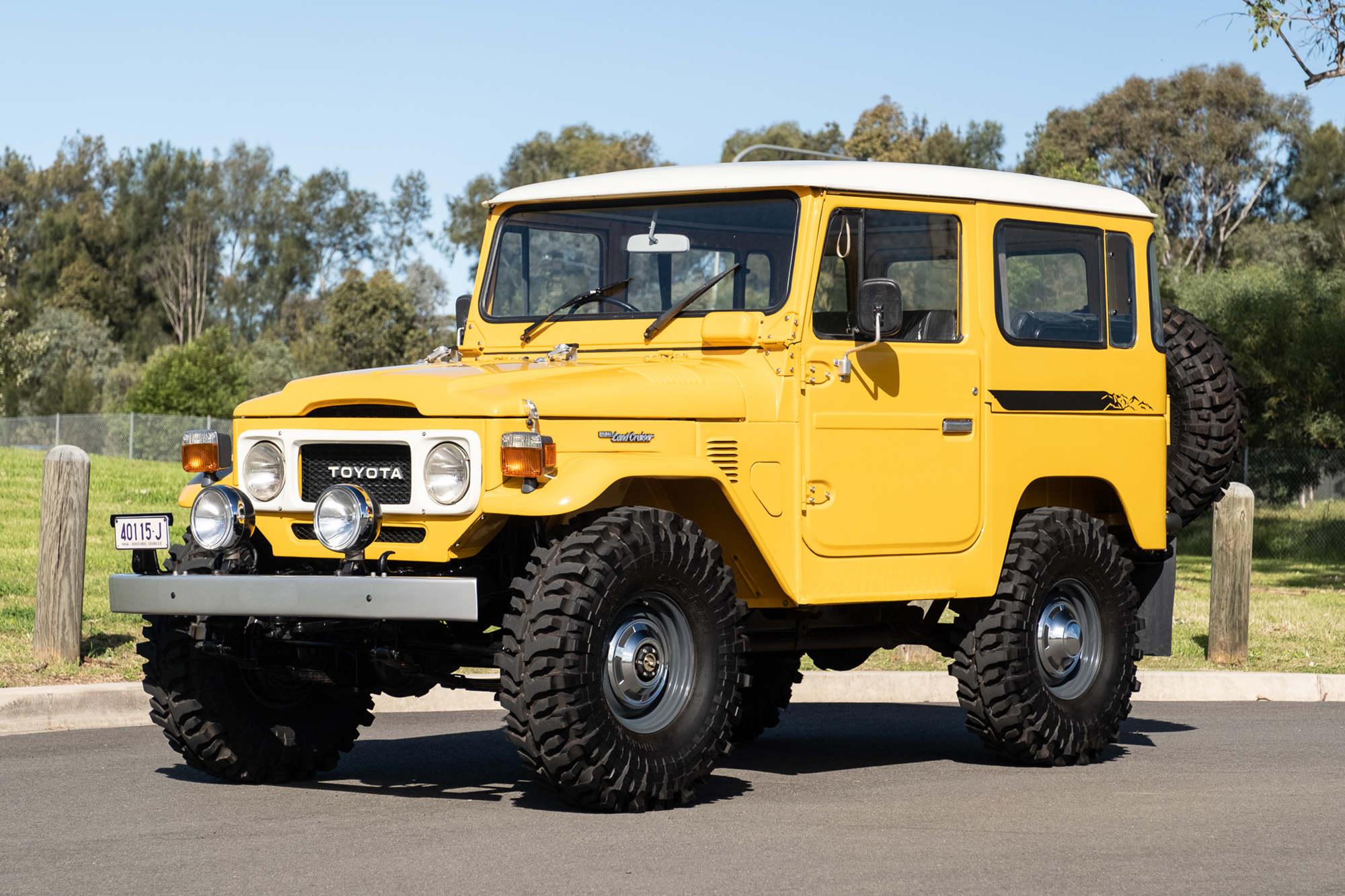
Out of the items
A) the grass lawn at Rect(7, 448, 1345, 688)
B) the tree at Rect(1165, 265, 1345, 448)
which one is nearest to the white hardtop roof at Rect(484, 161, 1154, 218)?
the grass lawn at Rect(7, 448, 1345, 688)

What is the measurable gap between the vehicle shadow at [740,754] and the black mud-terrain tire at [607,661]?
Result: 34 centimetres

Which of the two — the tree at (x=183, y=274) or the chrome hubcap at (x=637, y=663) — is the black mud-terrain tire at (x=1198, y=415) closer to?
the chrome hubcap at (x=637, y=663)

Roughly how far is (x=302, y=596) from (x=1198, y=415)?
17.0 feet

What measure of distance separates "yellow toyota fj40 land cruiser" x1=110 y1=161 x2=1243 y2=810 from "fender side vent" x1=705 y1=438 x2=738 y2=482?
11 mm

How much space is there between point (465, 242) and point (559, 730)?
6346 cm

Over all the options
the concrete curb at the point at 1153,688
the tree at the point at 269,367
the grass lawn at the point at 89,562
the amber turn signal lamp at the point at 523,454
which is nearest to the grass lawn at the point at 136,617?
the grass lawn at the point at 89,562

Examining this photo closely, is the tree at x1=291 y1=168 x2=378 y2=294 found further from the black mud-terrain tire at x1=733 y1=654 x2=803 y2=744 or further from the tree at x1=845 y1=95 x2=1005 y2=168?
the black mud-terrain tire at x1=733 y1=654 x2=803 y2=744

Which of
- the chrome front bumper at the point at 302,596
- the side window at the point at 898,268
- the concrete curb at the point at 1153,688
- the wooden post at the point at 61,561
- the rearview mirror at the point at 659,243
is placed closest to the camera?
the chrome front bumper at the point at 302,596

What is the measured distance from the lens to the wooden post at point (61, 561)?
1059 centimetres

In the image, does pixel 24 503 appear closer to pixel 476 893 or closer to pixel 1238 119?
pixel 476 893

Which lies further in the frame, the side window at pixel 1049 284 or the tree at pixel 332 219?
the tree at pixel 332 219

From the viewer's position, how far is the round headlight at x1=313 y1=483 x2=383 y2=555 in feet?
22.5

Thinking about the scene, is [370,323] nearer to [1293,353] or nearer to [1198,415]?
[1293,353]

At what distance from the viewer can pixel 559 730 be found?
261 inches
